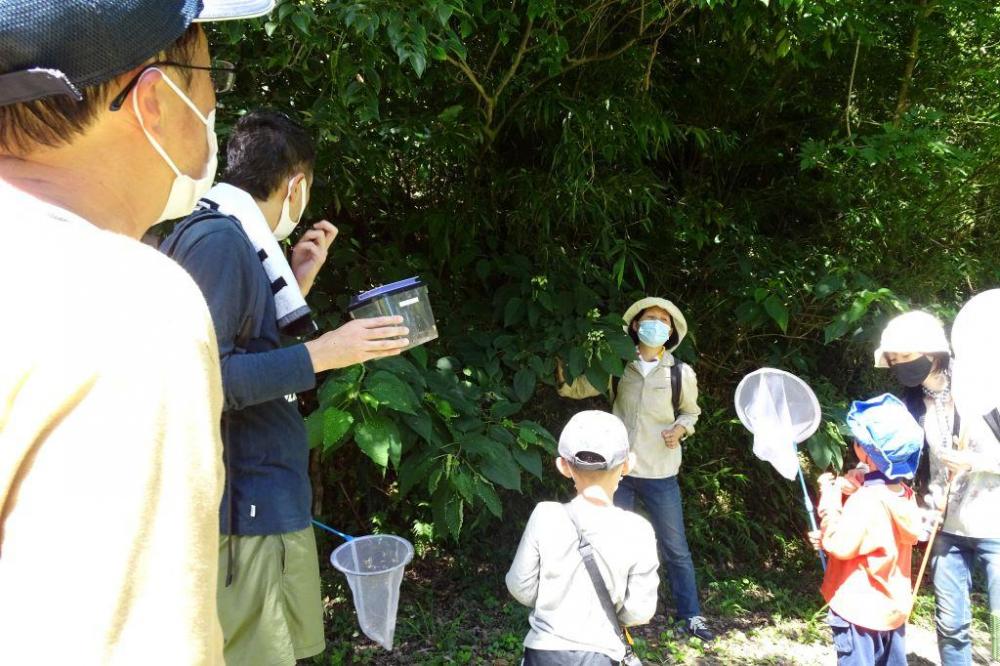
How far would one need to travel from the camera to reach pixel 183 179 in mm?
1027

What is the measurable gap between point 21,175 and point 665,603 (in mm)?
4538

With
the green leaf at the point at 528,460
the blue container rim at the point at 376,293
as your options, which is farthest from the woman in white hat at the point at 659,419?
the blue container rim at the point at 376,293

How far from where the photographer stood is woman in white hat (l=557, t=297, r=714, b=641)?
4.15m

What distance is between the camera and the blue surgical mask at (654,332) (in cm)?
414

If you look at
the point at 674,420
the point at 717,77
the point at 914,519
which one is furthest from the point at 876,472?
the point at 717,77

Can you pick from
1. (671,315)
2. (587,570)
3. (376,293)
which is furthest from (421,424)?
(671,315)

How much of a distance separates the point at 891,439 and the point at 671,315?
4.95 ft

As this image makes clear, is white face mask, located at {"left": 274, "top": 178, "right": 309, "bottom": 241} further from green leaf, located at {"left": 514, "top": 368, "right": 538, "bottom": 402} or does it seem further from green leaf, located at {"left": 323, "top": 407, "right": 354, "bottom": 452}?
green leaf, located at {"left": 514, "top": 368, "right": 538, "bottom": 402}

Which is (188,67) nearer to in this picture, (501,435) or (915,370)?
(501,435)

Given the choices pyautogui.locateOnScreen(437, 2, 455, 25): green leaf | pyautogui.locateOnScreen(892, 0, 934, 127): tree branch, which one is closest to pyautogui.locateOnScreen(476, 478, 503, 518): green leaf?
pyautogui.locateOnScreen(437, 2, 455, 25): green leaf

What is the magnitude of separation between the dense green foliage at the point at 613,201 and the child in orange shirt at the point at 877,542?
1.22 m

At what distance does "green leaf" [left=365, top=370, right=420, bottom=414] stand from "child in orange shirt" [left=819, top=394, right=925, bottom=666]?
1745 mm

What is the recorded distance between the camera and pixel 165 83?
2.93 ft

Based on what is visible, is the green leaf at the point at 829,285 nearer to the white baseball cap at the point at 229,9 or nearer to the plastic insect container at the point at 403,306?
the plastic insect container at the point at 403,306
